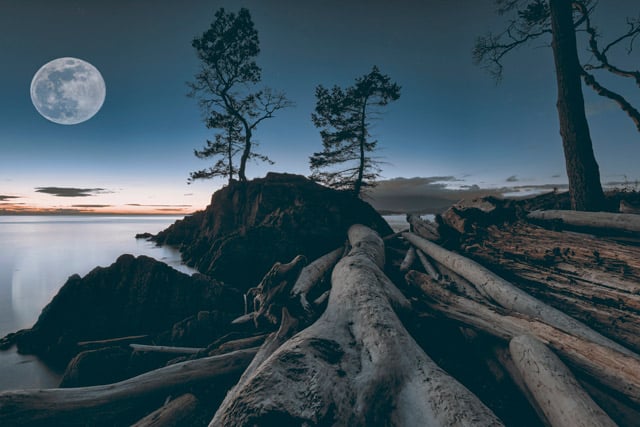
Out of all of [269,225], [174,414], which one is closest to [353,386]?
[174,414]

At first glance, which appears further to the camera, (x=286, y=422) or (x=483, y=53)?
(x=483, y=53)

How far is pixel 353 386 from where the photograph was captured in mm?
1861

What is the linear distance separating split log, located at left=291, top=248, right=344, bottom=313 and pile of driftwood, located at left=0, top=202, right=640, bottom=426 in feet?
1.16

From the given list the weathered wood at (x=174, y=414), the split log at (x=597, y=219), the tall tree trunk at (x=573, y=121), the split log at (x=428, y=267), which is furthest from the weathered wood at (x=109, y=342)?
the tall tree trunk at (x=573, y=121)

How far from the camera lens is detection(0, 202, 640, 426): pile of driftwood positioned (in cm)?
173

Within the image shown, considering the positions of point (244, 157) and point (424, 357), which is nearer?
point (424, 357)

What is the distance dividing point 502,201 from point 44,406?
7.07m

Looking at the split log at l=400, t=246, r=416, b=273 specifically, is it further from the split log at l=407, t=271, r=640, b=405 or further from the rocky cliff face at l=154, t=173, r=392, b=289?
the rocky cliff face at l=154, t=173, r=392, b=289

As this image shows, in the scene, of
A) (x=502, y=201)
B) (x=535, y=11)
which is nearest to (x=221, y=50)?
(x=535, y=11)

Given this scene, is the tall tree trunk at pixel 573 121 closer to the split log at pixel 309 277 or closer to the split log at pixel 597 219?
the split log at pixel 597 219

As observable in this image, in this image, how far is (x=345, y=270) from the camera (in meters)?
4.05

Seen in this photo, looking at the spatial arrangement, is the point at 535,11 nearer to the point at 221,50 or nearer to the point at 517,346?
the point at 517,346

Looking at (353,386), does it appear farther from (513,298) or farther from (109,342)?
(109,342)

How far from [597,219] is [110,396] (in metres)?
6.79
